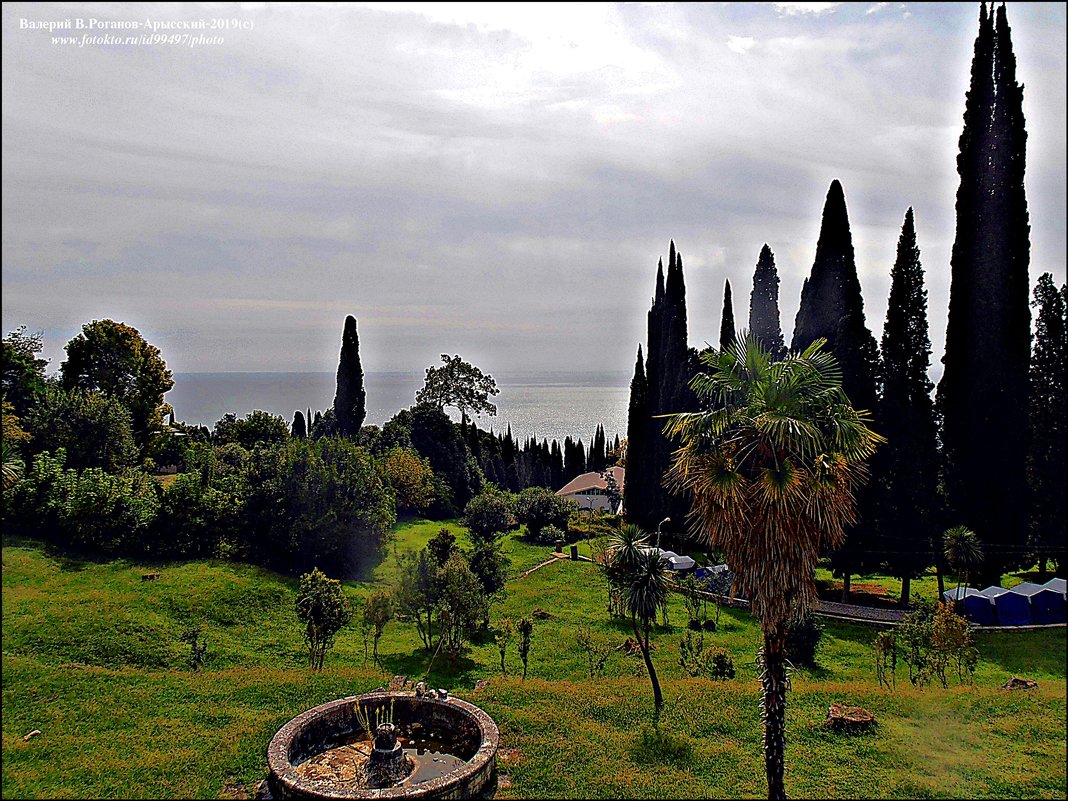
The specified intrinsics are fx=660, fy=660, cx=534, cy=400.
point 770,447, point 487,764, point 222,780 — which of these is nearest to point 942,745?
point 770,447

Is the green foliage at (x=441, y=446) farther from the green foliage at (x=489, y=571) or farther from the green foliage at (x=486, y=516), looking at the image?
the green foliage at (x=489, y=571)

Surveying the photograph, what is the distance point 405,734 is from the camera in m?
11.5

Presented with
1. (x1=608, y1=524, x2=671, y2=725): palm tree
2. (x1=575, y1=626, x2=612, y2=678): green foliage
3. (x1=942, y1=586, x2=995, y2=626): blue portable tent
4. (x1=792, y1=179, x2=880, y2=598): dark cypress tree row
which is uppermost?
(x1=792, y1=179, x2=880, y2=598): dark cypress tree row

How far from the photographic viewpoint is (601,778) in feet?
32.4

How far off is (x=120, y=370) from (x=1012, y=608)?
3740cm

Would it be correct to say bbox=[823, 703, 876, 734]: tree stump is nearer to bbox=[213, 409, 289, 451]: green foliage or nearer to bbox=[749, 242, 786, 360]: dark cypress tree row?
bbox=[749, 242, 786, 360]: dark cypress tree row

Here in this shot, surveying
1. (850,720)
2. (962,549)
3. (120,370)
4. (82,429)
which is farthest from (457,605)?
(120,370)

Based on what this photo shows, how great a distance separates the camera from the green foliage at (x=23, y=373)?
20250 millimetres

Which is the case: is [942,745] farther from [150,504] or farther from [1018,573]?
[150,504]

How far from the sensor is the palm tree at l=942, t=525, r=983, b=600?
19438 millimetres

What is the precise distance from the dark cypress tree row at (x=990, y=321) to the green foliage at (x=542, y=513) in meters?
18.2

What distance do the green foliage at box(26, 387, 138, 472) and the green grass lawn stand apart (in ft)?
23.3

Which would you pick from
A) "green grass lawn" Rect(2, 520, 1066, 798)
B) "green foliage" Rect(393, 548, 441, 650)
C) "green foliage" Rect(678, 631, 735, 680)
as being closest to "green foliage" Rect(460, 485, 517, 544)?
"green grass lawn" Rect(2, 520, 1066, 798)

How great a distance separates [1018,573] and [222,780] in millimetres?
25949
